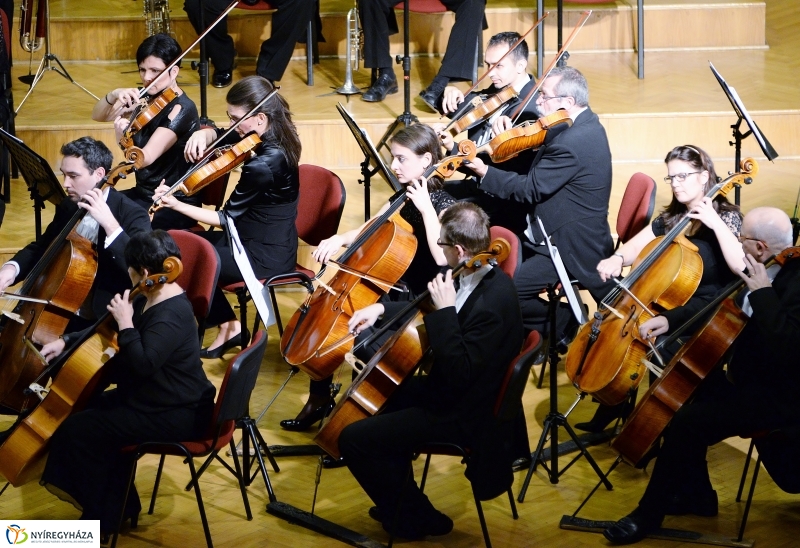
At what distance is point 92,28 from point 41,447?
4312mm

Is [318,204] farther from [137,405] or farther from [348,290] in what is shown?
[137,405]

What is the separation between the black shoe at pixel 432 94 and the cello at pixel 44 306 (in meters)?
2.69

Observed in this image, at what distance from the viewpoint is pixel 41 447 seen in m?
3.52

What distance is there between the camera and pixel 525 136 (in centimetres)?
446

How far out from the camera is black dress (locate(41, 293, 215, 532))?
11.3ft

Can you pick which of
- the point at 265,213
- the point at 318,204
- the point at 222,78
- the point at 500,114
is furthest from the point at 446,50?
the point at 265,213

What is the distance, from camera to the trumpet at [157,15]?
689 cm

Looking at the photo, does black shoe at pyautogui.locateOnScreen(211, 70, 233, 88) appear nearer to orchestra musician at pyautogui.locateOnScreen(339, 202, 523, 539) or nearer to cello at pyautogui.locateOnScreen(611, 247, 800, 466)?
orchestra musician at pyautogui.locateOnScreen(339, 202, 523, 539)

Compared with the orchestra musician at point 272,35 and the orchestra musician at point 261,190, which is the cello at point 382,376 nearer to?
the orchestra musician at point 261,190

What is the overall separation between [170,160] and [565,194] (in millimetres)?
1741

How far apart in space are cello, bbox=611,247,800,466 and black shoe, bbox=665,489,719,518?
Answer: 20cm

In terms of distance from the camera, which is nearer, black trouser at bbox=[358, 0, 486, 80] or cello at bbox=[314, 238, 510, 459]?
cello at bbox=[314, 238, 510, 459]

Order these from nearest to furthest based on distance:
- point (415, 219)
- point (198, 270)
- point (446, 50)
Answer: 1. point (198, 270)
2. point (415, 219)
3. point (446, 50)

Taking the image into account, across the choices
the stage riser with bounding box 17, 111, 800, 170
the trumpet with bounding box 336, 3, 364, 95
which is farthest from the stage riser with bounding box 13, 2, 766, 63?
the stage riser with bounding box 17, 111, 800, 170
